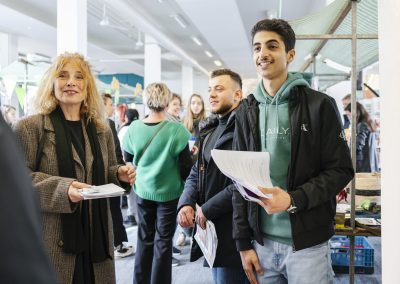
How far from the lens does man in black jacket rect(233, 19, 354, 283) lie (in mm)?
1398

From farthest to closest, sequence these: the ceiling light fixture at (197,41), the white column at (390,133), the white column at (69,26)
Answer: the ceiling light fixture at (197,41) → the white column at (69,26) → the white column at (390,133)

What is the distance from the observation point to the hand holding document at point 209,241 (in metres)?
1.90

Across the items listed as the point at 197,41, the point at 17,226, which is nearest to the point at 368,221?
the point at 17,226

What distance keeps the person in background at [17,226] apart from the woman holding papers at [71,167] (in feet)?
3.77

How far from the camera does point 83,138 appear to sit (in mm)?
1807

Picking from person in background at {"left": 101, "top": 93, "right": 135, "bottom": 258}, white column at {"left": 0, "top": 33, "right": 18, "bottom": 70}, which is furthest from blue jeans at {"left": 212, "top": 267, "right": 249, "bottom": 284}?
white column at {"left": 0, "top": 33, "right": 18, "bottom": 70}

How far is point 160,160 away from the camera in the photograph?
3.13m

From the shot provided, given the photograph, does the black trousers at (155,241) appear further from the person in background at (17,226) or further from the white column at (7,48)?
the white column at (7,48)

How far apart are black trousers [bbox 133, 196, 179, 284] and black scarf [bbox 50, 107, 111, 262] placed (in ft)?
4.29

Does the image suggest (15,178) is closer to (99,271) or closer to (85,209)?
(85,209)

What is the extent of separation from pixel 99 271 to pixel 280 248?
2.66 feet

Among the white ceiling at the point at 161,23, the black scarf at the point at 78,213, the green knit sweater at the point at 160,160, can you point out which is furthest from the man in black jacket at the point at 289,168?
the white ceiling at the point at 161,23

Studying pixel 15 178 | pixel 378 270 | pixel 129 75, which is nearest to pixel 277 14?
pixel 378 270

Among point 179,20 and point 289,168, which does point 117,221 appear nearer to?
point 289,168
